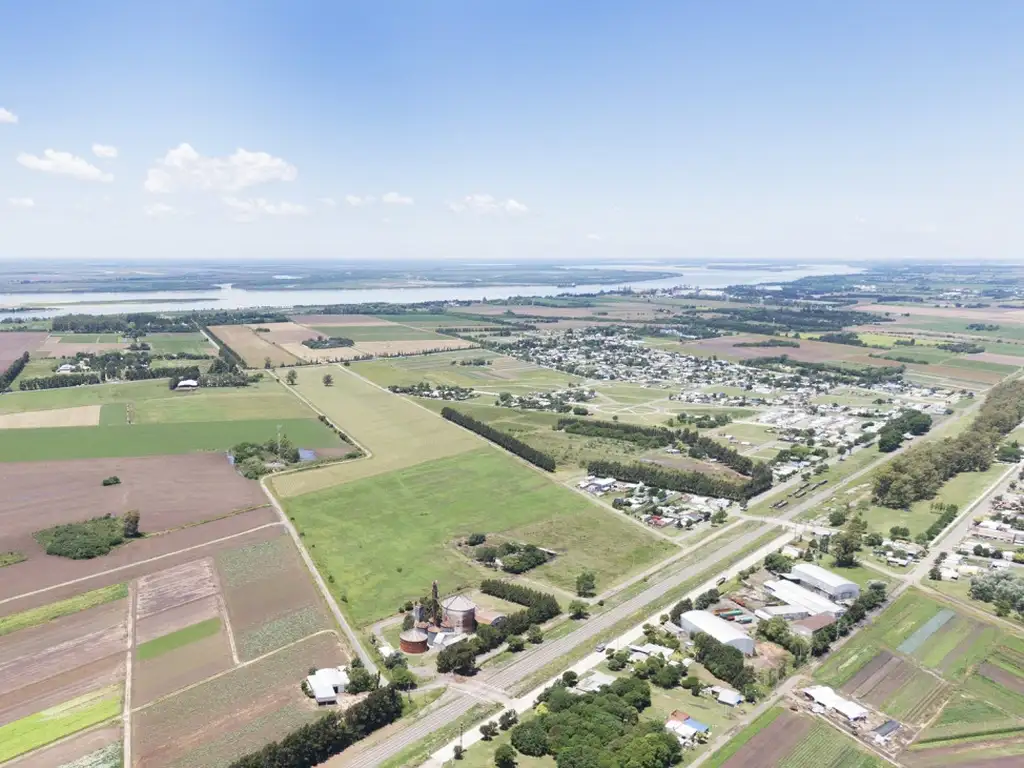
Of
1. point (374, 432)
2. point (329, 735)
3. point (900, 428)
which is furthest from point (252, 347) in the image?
point (329, 735)

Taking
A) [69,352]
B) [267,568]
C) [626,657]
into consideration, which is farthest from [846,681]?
[69,352]

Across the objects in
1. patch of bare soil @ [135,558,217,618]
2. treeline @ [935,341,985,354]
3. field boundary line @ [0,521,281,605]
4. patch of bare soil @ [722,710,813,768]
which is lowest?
patch of bare soil @ [722,710,813,768]

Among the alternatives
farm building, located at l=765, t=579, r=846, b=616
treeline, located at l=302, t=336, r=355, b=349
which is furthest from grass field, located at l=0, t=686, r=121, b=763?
treeline, located at l=302, t=336, r=355, b=349

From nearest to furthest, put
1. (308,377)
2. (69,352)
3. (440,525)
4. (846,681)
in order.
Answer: (846,681)
(440,525)
(308,377)
(69,352)

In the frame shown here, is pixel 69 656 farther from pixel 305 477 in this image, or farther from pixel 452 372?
pixel 452 372

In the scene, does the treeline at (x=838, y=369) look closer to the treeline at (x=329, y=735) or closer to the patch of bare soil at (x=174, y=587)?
the patch of bare soil at (x=174, y=587)

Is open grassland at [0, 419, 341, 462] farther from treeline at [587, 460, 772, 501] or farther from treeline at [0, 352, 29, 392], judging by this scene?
treeline at [0, 352, 29, 392]

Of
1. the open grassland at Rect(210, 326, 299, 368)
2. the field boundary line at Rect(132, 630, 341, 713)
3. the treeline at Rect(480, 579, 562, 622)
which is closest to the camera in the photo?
the field boundary line at Rect(132, 630, 341, 713)
